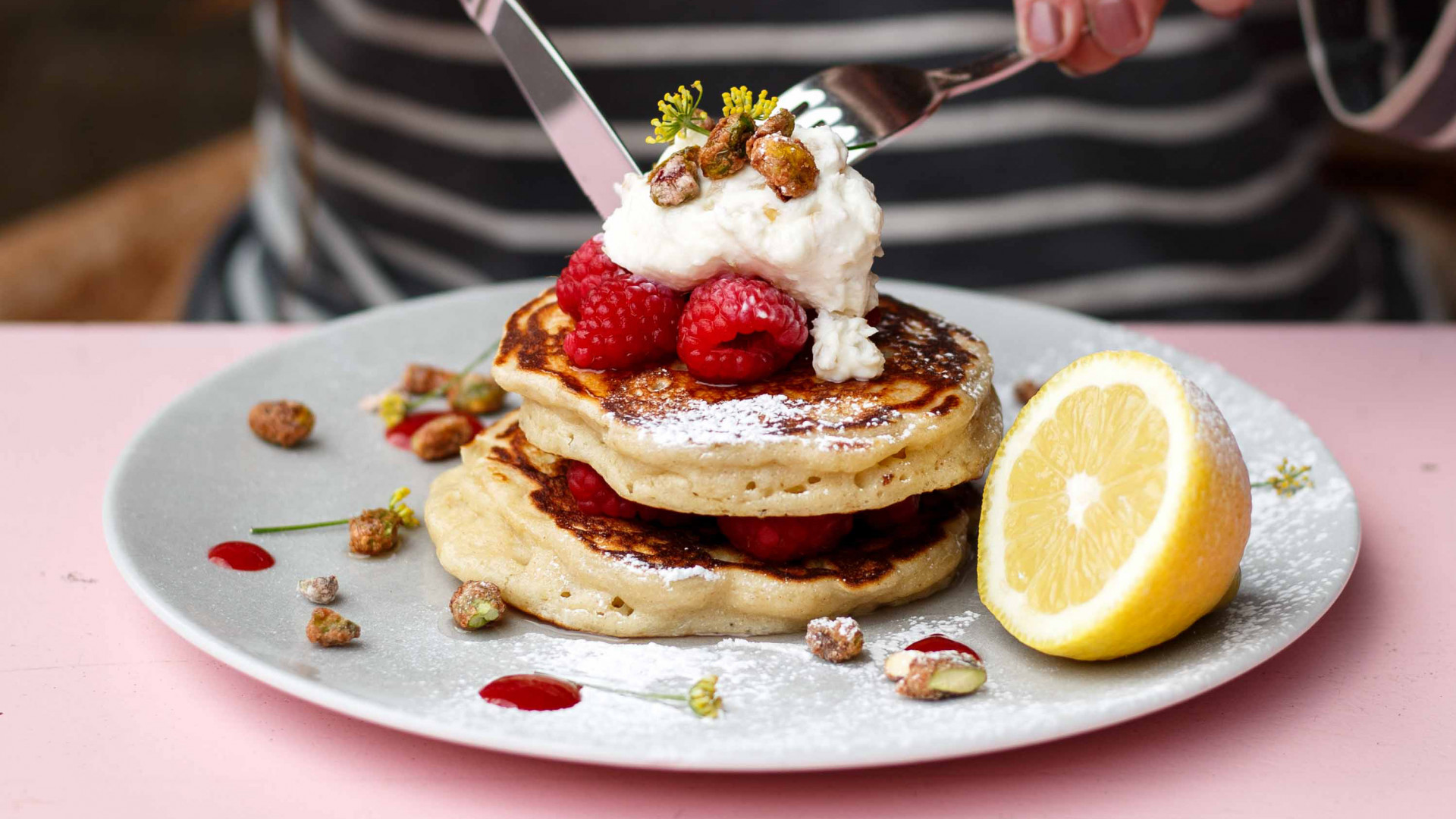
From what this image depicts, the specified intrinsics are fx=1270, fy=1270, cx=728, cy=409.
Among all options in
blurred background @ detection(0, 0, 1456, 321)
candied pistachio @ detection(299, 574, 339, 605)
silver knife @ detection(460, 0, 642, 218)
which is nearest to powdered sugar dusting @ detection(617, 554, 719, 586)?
candied pistachio @ detection(299, 574, 339, 605)

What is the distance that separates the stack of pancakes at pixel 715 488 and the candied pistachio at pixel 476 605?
0.06m

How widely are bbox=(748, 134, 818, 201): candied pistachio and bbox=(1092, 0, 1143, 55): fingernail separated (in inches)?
29.3

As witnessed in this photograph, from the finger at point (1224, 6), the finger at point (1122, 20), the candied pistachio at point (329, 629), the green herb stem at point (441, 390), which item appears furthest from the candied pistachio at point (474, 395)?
the finger at point (1224, 6)

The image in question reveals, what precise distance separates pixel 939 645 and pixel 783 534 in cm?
24

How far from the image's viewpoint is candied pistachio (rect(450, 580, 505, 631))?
1.46 m

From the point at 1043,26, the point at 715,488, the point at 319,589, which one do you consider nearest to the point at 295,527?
the point at 319,589

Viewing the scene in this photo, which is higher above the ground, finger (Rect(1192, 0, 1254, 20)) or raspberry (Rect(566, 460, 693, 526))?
finger (Rect(1192, 0, 1254, 20))

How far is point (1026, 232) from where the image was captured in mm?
2914

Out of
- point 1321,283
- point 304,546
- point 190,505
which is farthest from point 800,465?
point 1321,283

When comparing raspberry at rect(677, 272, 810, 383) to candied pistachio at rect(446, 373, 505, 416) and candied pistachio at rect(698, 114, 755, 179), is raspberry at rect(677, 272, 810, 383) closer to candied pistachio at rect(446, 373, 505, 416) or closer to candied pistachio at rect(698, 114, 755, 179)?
candied pistachio at rect(698, 114, 755, 179)

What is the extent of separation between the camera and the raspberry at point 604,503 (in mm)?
1621

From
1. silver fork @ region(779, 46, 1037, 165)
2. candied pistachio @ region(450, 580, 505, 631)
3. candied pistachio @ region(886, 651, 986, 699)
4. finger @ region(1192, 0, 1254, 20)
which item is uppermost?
finger @ region(1192, 0, 1254, 20)

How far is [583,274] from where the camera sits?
65.2 inches

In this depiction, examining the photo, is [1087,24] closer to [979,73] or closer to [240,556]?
[979,73]
